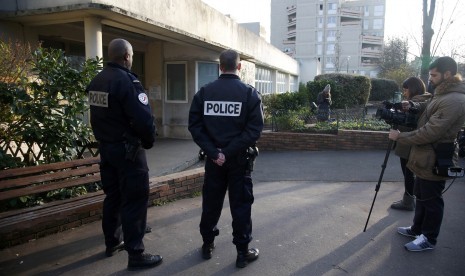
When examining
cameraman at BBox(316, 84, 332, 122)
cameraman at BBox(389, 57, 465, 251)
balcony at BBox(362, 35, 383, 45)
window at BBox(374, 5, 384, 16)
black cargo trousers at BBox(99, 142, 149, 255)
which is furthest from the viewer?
window at BBox(374, 5, 384, 16)

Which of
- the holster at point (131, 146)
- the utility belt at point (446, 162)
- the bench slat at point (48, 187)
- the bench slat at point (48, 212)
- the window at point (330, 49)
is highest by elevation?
the window at point (330, 49)

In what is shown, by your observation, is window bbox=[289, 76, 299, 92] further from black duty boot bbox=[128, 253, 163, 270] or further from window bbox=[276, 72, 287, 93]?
black duty boot bbox=[128, 253, 163, 270]

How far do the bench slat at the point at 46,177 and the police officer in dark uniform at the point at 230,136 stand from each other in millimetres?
1800

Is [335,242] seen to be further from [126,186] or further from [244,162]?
[126,186]

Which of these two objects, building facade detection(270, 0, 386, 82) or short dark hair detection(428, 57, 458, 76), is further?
building facade detection(270, 0, 386, 82)

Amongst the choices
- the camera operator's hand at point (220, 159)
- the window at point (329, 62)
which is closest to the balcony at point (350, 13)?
the window at point (329, 62)

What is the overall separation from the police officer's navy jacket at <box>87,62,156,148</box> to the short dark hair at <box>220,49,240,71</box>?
0.80m

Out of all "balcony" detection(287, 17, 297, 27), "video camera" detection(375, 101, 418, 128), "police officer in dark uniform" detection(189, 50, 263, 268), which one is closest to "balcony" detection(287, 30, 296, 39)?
"balcony" detection(287, 17, 297, 27)

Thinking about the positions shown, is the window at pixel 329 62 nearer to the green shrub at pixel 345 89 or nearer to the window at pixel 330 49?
the window at pixel 330 49

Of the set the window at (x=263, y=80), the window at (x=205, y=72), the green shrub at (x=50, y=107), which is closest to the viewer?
the green shrub at (x=50, y=107)

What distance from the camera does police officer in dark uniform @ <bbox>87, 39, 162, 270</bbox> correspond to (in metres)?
3.12

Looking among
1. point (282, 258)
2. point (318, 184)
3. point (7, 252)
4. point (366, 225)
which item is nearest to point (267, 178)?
point (318, 184)

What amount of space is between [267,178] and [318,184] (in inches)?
39.6

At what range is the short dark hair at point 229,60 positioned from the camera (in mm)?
3330
